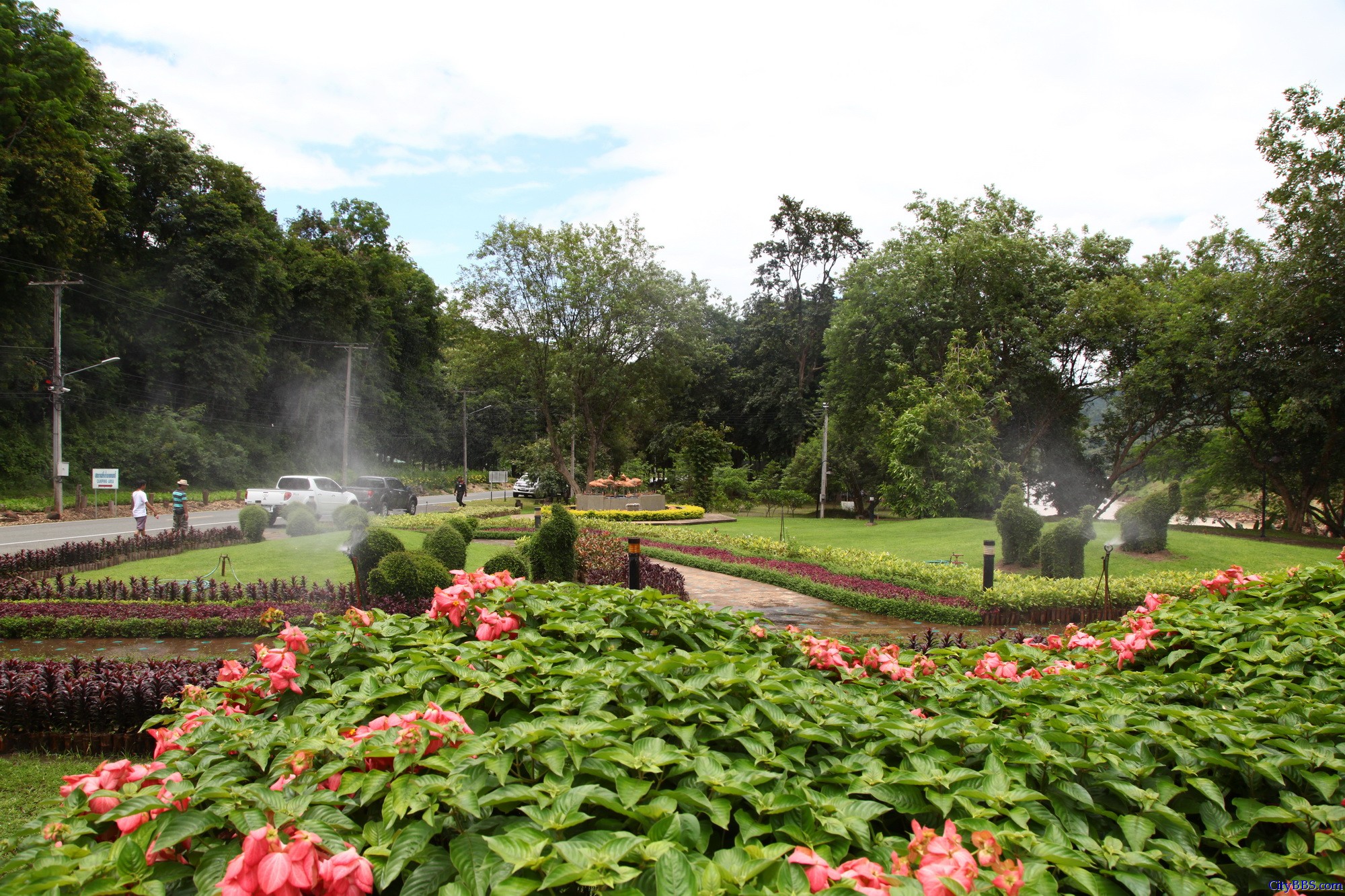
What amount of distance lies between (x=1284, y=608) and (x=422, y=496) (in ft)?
146

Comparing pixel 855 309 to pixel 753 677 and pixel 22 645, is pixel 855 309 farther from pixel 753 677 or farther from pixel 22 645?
pixel 753 677

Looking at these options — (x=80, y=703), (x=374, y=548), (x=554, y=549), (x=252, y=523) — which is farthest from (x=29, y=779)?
(x=252, y=523)

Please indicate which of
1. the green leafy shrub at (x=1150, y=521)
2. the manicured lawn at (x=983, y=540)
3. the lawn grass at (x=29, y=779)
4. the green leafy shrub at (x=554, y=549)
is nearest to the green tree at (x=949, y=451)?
the manicured lawn at (x=983, y=540)

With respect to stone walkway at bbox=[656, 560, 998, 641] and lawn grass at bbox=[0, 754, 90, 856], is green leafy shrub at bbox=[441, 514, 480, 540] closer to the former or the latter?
stone walkway at bbox=[656, 560, 998, 641]

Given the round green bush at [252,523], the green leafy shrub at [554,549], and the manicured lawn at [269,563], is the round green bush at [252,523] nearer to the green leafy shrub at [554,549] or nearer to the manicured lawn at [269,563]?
the manicured lawn at [269,563]

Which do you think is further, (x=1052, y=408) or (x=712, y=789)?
(x=1052, y=408)

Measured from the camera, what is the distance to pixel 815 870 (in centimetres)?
132

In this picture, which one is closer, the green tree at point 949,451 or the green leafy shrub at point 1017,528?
the green leafy shrub at point 1017,528

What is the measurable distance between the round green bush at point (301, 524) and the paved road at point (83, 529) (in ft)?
9.76

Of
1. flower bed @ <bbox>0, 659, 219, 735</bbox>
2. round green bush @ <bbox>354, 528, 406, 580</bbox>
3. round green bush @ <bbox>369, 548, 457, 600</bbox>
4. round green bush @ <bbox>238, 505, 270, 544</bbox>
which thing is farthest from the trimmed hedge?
flower bed @ <bbox>0, 659, 219, 735</bbox>

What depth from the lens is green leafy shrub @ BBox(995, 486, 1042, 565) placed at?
1220cm

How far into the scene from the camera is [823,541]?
17.6m

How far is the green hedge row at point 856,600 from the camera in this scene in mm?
8633

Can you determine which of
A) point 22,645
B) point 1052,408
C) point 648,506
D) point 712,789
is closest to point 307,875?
point 712,789
